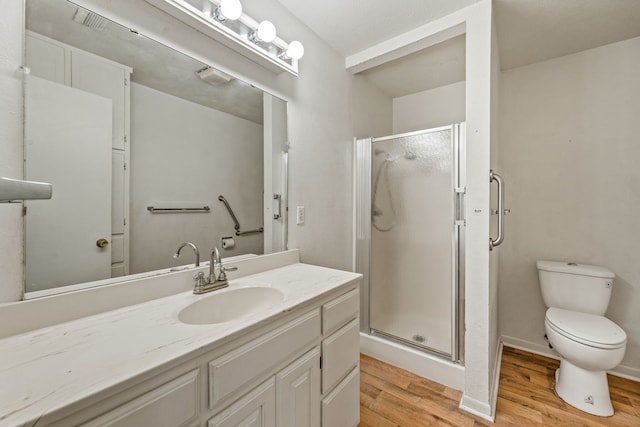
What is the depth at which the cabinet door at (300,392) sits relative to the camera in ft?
3.02

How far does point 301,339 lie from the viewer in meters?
1.00

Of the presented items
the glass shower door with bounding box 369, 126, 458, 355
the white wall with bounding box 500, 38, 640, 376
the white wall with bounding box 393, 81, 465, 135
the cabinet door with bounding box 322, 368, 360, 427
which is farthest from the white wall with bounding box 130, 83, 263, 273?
the white wall with bounding box 500, 38, 640, 376

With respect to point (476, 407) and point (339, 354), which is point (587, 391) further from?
point (339, 354)

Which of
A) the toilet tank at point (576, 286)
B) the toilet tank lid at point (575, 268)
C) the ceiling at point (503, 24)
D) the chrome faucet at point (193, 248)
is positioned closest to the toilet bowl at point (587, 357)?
the toilet tank at point (576, 286)

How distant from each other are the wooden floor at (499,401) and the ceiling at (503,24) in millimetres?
2413

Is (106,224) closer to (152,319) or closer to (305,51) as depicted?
(152,319)

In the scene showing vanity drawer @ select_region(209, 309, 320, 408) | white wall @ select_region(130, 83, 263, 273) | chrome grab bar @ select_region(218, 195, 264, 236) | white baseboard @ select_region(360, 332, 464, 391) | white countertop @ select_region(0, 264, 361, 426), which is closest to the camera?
white countertop @ select_region(0, 264, 361, 426)

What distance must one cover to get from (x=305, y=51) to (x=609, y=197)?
2465mm

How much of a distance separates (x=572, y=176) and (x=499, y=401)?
69.7 inches

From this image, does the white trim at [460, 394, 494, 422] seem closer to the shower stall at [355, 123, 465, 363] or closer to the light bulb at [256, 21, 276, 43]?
the shower stall at [355, 123, 465, 363]

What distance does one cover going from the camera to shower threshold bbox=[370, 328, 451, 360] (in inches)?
72.4

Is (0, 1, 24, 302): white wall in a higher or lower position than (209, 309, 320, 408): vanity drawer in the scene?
higher

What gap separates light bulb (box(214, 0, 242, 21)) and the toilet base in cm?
275

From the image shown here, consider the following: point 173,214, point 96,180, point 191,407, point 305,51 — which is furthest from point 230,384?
point 305,51
